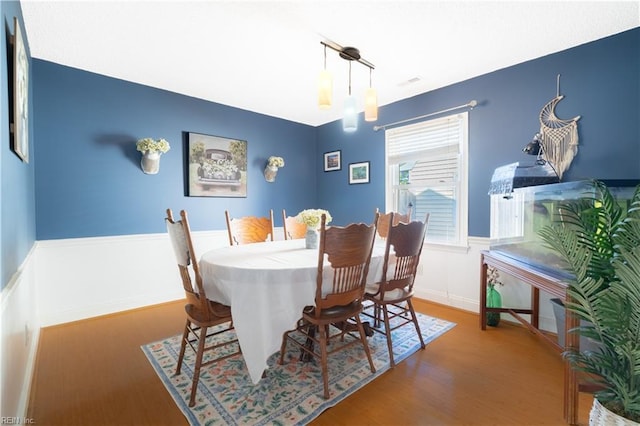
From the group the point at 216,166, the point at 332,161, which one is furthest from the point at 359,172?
the point at 216,166

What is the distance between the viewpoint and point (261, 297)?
1661mm

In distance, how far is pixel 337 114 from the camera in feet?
14.3

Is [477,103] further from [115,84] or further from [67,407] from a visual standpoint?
[67,407]

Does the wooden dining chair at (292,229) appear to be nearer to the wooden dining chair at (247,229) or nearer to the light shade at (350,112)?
the wooden dining chair at (247,229)

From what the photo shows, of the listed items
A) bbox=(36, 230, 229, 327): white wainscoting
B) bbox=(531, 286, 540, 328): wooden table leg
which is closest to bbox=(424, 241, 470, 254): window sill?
bbox=(531, 286, 540, 328): wooden table leg

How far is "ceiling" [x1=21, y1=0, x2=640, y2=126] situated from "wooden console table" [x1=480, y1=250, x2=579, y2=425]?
5.88 feet

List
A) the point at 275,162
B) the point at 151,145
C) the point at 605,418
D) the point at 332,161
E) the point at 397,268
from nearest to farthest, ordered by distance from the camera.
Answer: the point at 605,418 → the point at 397,268 → the point at 151,145 → the point at 275,162 → the point at 332,161

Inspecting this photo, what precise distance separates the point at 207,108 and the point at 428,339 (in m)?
3.67

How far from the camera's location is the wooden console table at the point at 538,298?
1558 millimetres

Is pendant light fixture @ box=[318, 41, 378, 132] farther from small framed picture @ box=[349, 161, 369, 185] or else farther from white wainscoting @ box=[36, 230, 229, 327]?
white wainscoting @ box=[36, 230, 229, 327]

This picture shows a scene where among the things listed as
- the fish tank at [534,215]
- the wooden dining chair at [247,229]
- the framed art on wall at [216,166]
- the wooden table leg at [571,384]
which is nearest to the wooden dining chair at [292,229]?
the wooden dining chair at [247,229]

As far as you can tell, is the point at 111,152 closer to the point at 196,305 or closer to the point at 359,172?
the point at 196,305

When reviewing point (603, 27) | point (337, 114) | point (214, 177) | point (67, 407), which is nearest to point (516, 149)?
point (603, 27)

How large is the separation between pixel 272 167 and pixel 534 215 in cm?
322
